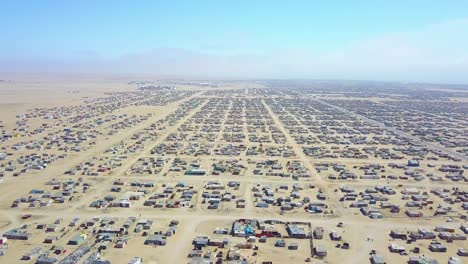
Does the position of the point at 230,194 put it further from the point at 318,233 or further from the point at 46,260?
the point at 46,260

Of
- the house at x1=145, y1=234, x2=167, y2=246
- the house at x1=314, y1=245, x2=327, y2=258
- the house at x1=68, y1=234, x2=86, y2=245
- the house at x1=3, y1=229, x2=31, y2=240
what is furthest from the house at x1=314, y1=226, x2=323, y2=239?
the house at x1=3, y1=229, x2=31, y2=240

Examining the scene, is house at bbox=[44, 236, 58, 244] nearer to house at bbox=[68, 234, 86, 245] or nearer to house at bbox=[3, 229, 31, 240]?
house at bbox=[68, 234, 86, 245]

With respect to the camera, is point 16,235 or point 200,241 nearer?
point 200,241

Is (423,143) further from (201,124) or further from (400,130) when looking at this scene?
(201,124)

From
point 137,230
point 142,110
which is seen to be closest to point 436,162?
point 137,230

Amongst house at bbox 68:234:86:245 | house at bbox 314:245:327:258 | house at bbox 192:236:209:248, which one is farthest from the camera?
house at bbox 68:234:86:245

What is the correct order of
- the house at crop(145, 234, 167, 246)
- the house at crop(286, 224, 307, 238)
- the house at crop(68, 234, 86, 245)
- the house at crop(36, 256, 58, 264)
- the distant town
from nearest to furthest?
the house at crop(36, 256, 58, 264) → the distant town → the house at crop(68, 234, 86, 245) → the house at crop(145, 234, 167, 246) → the house at crop(286, 224, 307, 238)

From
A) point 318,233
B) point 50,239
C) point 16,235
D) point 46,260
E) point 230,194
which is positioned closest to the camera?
point 46,260

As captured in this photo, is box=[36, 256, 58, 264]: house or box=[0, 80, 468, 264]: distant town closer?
box=[36, 256, 58, 264]: house

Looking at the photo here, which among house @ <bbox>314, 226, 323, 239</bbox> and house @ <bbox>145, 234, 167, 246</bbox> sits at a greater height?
house @ <bbox>314, 226, 323, 239</bbox>

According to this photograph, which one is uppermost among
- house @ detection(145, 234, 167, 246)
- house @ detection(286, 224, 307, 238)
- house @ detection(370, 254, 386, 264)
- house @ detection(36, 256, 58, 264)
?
house @ detection(286, 224, 307, 238)

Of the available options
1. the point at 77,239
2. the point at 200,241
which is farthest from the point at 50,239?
the point at 200,241

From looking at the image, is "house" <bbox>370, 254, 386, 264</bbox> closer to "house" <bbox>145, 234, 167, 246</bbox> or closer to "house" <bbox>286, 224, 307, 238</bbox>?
"house" <bbox>286, 224, 307, 238</bbox>
